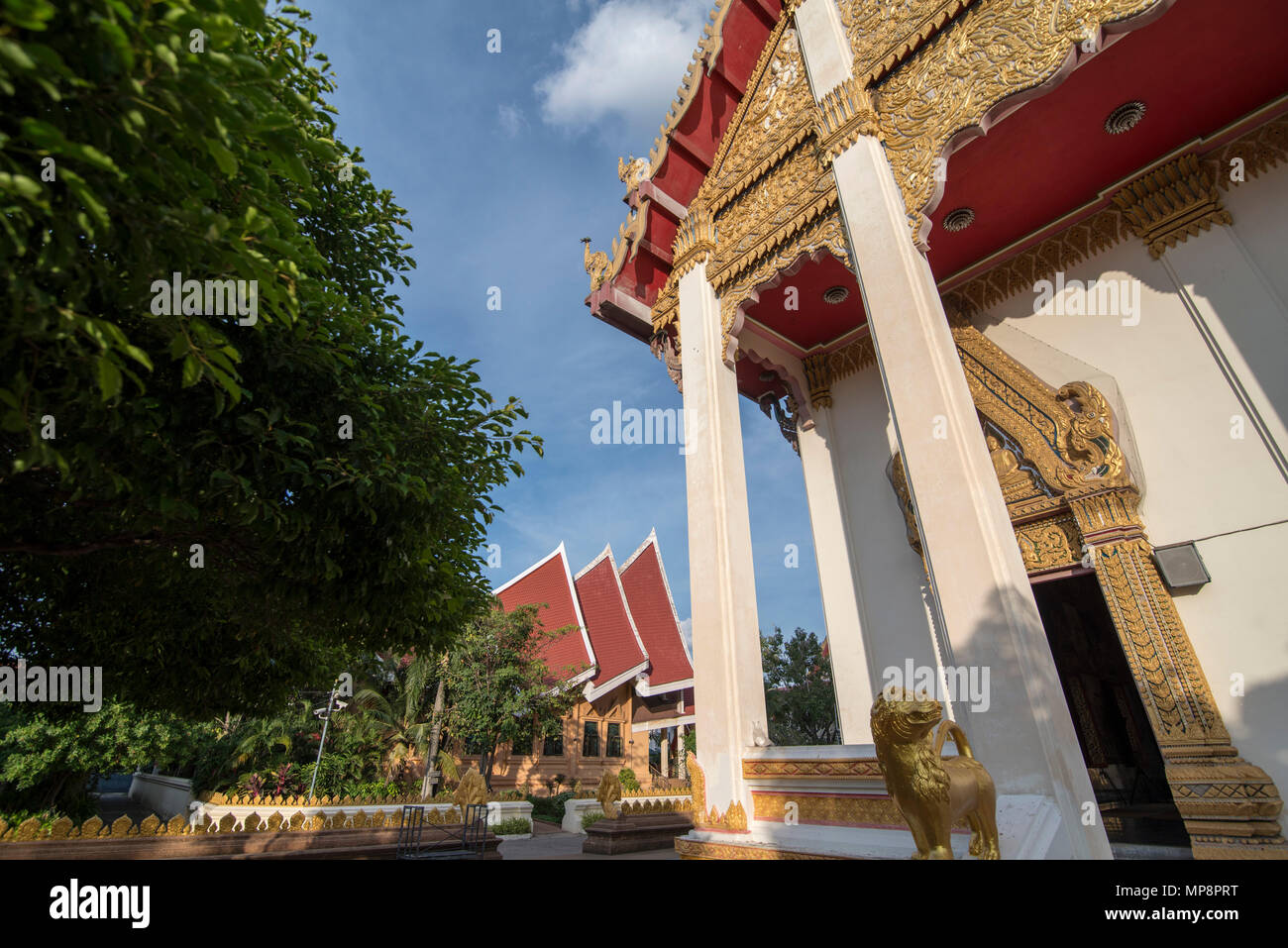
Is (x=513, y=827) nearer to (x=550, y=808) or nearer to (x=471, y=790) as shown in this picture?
(x=471, y=790)

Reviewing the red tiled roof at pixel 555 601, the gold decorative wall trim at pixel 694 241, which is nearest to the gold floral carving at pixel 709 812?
the gold decorative wall trim at pixel 694 241

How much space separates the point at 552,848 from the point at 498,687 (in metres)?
5.63

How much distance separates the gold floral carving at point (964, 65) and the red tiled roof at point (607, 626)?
18.1m

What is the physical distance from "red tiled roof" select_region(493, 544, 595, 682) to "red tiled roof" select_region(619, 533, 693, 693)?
3.38 meters

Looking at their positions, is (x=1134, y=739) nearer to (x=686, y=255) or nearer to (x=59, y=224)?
(x=686, y=255)

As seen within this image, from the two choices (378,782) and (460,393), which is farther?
(378,782)

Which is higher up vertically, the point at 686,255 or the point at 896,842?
the point at 686,255

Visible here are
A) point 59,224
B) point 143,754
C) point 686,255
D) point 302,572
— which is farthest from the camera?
point 143,754

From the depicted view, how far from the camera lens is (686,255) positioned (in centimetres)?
805

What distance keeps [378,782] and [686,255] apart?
50.4 feet

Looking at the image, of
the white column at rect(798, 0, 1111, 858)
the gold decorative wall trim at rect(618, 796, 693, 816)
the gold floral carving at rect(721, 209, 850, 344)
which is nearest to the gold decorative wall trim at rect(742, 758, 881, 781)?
the white column at rect(798, 0, 1111, 858)

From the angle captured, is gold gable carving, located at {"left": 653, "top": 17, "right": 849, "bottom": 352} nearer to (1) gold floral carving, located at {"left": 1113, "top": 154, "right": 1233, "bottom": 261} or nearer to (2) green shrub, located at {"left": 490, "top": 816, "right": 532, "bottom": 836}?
(1) gold floral carving, located at {"left": 1113, "top": 154, "right": 1233, "bottom": 261}
